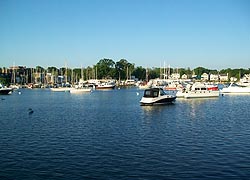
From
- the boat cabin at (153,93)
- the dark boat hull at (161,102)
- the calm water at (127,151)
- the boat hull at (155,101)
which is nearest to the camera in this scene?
the calm water at (127,151)

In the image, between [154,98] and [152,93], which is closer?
[154,98]

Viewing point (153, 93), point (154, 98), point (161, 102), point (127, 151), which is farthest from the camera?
point (161, 102)

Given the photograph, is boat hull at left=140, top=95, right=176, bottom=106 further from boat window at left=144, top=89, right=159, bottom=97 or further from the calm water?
the calm water

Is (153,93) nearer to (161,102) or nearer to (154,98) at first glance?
(154,98)

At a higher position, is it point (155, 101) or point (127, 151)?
point (155, 101)

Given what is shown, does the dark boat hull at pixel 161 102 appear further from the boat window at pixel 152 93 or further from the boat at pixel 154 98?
the boat window at pixel 152 93

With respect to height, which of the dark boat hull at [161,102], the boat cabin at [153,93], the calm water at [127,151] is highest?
the boat cabin at [153,93]

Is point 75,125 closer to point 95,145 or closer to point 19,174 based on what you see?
point 95,145

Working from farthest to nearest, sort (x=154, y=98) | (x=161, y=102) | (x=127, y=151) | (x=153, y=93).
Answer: (x=161, y=102)
(x=153, y=93)
(x=154, y=98)
(x=127, y=151)

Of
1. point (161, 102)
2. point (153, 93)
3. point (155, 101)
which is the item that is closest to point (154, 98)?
point (155, 101)

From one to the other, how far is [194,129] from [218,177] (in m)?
15.1

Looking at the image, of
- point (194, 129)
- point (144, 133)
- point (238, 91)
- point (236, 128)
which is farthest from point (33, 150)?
point (238, 91)

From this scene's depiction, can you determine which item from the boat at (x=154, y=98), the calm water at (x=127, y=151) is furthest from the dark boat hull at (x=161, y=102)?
the calm water at (x=127, y=151)

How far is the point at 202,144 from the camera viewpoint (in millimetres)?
25328
